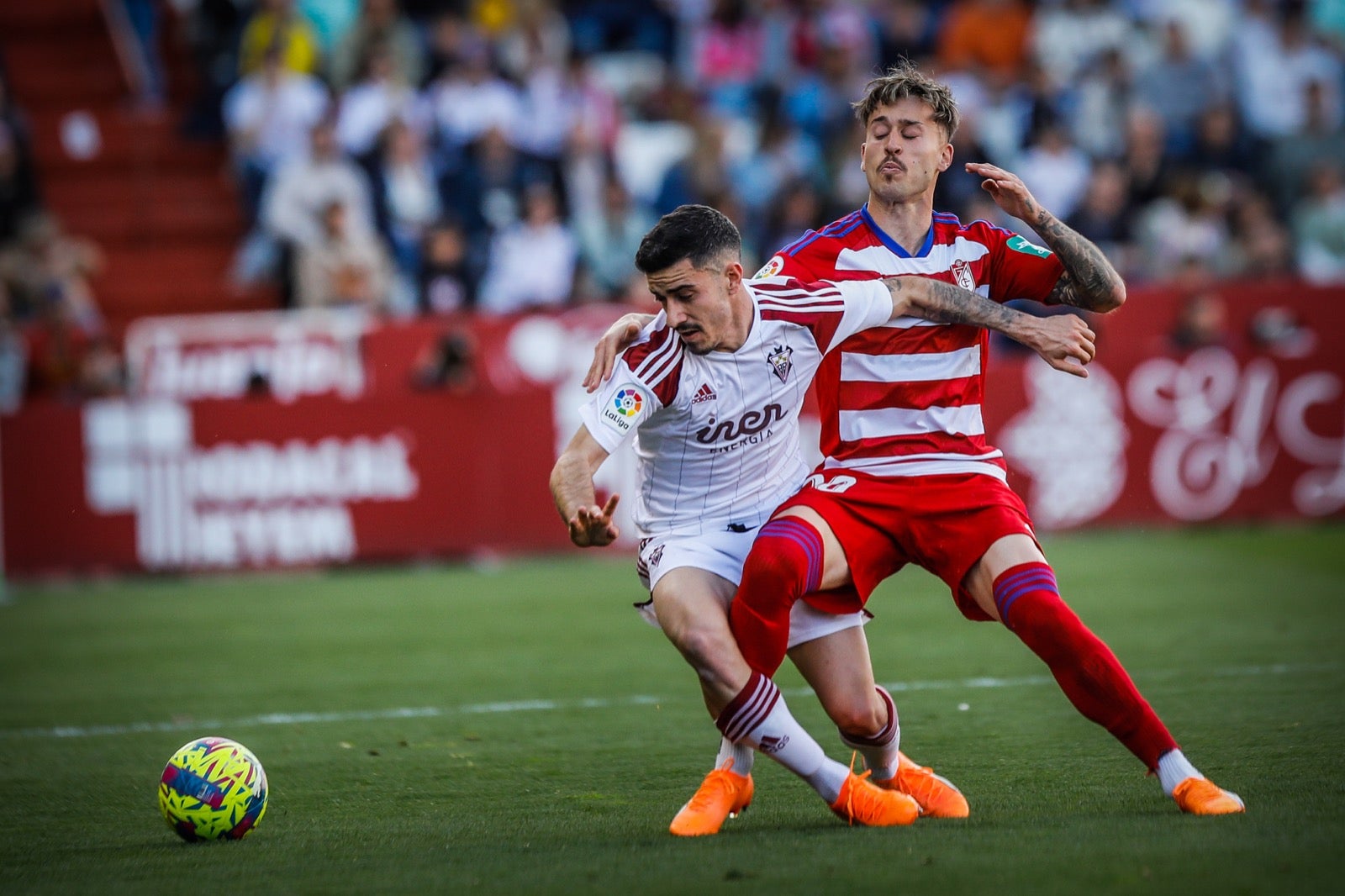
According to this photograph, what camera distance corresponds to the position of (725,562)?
17.8 ft

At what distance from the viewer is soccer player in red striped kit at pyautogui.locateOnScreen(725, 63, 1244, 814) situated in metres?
5.07

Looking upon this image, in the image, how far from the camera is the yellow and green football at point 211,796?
5.19m

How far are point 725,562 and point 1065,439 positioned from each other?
367 inches

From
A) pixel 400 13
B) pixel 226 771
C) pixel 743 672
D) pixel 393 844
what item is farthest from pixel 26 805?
pixel 400 13

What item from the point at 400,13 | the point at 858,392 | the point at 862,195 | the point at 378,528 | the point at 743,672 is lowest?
the point at 378,528

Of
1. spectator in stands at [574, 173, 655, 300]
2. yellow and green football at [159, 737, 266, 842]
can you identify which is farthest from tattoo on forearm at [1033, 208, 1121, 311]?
spectator in stands at [574, 173, 655, 300]

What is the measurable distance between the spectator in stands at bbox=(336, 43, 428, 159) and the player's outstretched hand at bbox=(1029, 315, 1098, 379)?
12152 millimetres

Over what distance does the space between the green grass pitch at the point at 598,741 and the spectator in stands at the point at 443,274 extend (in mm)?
3494

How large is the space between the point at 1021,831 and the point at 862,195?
11.5 metres

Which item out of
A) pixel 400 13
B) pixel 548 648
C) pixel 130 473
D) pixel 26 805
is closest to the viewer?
pixel 26 805

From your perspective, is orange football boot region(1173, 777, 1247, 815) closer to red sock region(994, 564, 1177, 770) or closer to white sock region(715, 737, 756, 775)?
red sock region(994, 564, 1177, 770)

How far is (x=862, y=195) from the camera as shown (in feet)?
51.8

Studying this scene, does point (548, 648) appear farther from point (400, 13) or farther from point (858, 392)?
point (400, 13)

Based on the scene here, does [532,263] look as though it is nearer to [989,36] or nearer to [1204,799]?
[989,36]
